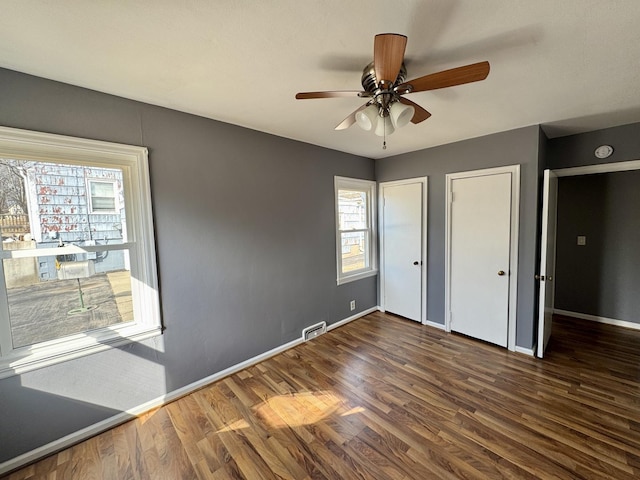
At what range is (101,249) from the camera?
1831 mm

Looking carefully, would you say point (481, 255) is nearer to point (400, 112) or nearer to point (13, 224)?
point (400, 112)

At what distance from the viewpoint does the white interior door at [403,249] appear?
347 cm

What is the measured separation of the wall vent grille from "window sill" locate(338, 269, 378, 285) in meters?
0.60

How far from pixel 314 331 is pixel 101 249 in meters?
2.27

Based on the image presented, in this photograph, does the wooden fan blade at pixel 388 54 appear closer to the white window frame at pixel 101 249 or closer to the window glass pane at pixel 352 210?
the white window frame at pixel 101 249

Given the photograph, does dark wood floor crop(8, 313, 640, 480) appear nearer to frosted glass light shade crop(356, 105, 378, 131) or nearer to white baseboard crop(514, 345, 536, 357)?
white baseboard crop(514, 345, 536, 357)

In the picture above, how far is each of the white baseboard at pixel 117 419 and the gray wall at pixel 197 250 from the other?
4 centimetres

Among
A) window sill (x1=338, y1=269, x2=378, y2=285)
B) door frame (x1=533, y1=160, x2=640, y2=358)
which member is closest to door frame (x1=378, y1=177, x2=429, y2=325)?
window sill (x1=338, y1=269, x2=378, y2=285)

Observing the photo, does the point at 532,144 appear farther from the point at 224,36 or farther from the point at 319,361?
the point at 319,361

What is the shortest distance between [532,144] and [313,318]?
2984mm

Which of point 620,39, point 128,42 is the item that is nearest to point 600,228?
point 620,39

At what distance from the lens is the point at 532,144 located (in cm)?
252

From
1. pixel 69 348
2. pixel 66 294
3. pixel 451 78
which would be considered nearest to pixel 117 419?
pixel 69 348

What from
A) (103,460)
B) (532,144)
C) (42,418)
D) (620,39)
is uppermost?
(620,39)
